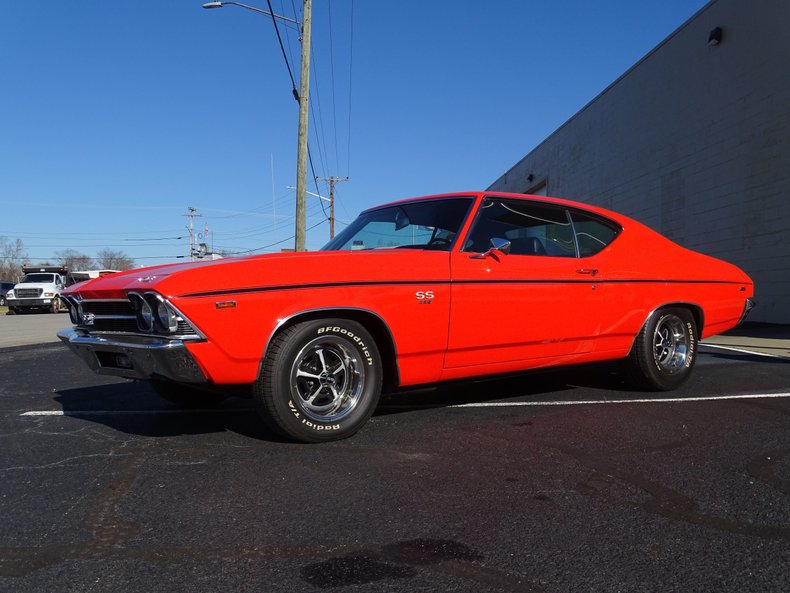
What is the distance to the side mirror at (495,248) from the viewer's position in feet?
12.5

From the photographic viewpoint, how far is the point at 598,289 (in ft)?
14.8

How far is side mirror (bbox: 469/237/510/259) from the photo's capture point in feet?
12.5

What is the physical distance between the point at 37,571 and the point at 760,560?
252 centimetres

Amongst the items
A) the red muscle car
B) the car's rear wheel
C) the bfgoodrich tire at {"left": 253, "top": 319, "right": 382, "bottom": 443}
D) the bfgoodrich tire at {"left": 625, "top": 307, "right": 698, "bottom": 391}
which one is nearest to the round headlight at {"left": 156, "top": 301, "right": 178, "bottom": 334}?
the red muscle car

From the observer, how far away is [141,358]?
3182mm

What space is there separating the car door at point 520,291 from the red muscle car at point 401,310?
0.01 metres

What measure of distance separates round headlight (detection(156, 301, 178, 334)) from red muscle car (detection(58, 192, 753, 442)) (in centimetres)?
1

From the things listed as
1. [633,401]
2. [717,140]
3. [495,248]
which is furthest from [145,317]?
[717,140]

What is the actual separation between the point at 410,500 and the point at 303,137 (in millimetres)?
13084

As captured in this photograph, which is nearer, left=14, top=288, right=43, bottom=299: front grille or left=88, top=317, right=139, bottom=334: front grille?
left=88, top=317, right=139, bottom=334: front grille

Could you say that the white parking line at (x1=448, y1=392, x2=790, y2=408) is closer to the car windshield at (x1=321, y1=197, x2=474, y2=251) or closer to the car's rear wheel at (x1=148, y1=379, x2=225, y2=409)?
the car windshield at (x1=321, y1=197, x2=474, y2=251)

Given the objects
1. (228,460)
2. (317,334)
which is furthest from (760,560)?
(228,460)

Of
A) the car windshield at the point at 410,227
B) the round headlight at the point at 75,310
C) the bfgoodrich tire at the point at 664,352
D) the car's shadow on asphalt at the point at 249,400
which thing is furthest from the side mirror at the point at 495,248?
the round headlight at the point at 75,310

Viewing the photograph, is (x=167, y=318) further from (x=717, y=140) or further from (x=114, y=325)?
(x=717, y=140)
